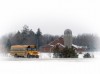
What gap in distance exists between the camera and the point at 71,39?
3812 cm

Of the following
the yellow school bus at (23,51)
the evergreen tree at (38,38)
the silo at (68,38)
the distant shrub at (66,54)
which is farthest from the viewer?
the silo at (68,38)

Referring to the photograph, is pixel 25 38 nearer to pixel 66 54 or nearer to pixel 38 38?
pixel 38 38

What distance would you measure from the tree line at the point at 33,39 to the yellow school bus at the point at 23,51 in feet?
2.26

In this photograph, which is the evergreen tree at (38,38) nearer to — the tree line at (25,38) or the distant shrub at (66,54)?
the tree line at (25,38)

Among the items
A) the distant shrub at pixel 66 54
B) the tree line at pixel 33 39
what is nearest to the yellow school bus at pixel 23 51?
the tree line at pixel 33 39

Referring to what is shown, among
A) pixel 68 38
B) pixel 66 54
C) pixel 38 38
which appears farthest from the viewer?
pixel 68 38

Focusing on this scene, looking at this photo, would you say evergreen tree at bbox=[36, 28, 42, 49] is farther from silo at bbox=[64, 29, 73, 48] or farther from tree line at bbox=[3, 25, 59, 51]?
silo at bbox=[64, 29, 73, 48]

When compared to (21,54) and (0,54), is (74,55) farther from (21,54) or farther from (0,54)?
(0,54)

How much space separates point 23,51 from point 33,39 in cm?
202

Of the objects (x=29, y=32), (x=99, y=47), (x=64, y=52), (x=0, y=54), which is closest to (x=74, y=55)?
→ (x=64, y=52)

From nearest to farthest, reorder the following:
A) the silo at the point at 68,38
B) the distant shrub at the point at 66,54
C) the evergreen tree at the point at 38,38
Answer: the distant shrub at the point at 66,54 < the evergreen tree at the point at 38,38 < the silo at the point at 68,38

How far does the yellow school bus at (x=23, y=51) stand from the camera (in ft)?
107

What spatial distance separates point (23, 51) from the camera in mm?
32625

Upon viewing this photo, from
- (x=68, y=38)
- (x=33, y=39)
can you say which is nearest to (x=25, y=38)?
(x=33, y=39)
